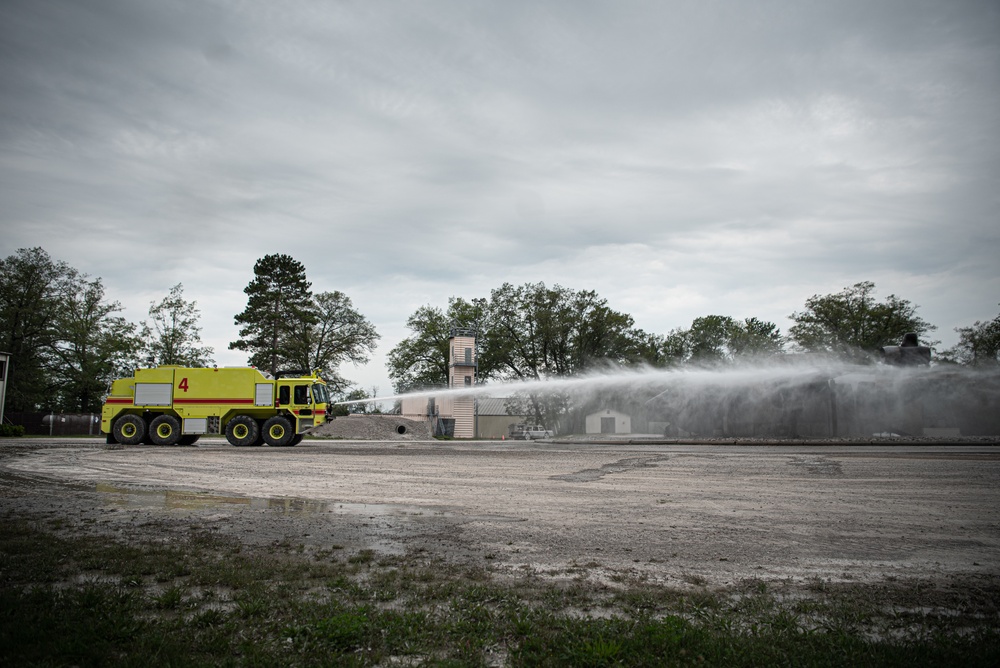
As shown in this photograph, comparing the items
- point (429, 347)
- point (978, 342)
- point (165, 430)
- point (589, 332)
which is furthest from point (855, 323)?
point (165, 430)

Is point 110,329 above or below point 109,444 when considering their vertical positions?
above

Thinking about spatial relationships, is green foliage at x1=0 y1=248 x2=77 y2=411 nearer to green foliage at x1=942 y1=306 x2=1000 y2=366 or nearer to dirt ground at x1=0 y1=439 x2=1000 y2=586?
dirt ground at x1=0 y1=439 x2=1000 y2=586

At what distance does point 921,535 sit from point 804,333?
6822cm

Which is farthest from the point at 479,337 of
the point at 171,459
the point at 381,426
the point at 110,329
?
the point at 171,459

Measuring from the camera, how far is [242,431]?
2662 centimetres

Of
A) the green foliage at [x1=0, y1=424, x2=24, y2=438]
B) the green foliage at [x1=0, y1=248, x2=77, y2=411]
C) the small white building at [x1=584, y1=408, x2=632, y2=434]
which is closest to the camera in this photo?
the green foliage at [x1=0, y1=424, x2=24, y2=438]

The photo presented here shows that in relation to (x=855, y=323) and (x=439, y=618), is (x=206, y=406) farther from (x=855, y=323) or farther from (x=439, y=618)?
(x=855, y=323)

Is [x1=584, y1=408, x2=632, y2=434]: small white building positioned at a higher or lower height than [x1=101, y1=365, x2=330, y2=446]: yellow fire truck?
lower

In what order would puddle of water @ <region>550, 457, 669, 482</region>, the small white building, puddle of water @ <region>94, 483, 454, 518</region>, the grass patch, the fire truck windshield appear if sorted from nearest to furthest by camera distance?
1. the grass patch
2. puddle of water @ <region>94, 483, 454, 518</region>
3. puddle of water @ <region>550, 457, 669, 482</region>
4. the fire truck windshield
5. the small white building

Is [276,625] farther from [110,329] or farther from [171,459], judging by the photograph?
[110,329]

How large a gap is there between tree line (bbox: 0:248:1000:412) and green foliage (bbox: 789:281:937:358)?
4.5 inches

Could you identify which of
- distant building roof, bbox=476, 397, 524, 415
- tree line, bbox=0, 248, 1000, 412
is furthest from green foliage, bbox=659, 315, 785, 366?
distant building roof, bbox=476, 397, 524, 415

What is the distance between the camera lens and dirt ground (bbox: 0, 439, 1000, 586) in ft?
20.5

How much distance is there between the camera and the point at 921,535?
7348mm
